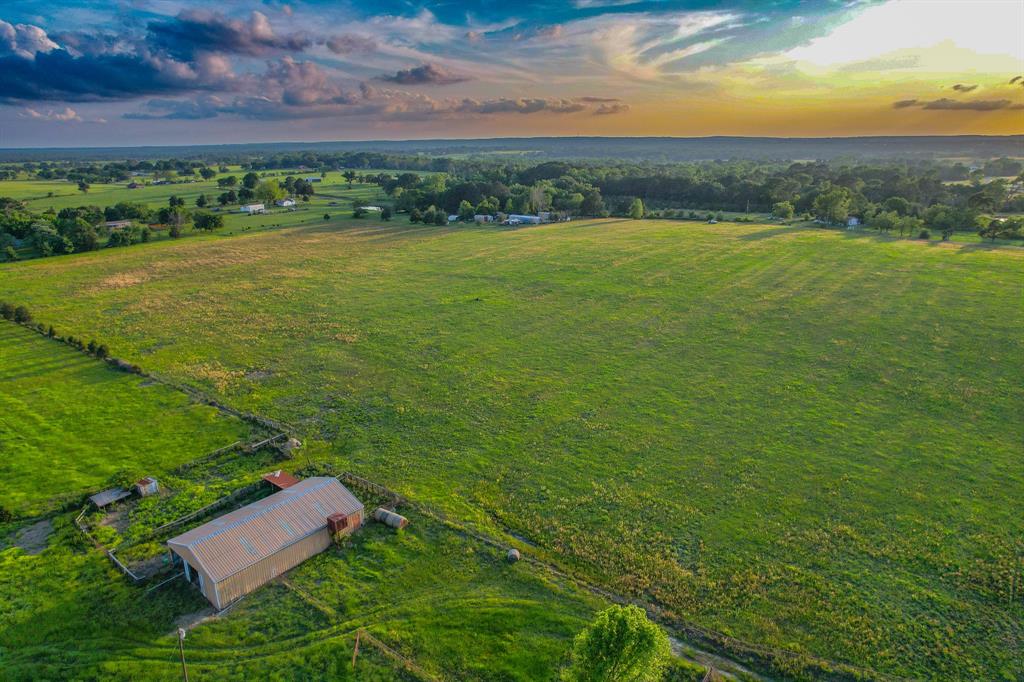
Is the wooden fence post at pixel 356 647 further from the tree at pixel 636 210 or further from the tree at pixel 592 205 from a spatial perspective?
the tree at pixel 592 205

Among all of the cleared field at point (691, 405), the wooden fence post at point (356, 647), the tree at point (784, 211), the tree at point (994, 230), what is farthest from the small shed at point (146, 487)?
the tree at point (784, 211)

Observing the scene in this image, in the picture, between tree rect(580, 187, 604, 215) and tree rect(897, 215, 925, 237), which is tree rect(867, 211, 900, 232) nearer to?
tree rect(897, 215, 925, 237)

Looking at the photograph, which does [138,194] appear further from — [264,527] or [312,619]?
[312,619]

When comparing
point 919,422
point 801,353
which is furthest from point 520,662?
point 801,353

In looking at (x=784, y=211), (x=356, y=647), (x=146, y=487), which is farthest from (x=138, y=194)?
(x=356, y=647)

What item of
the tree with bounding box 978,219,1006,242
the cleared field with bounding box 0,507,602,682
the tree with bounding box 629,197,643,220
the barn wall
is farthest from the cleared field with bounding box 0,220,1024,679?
the tree with bounding box 629,197,643,220

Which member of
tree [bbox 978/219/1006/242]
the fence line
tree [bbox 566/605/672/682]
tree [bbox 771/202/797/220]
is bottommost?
the fence line
